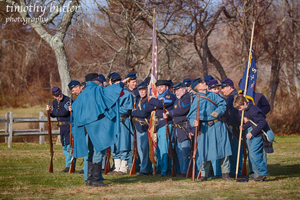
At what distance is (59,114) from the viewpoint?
9.22 m

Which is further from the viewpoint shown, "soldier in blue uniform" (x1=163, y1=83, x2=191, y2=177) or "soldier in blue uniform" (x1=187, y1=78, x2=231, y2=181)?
"soldier in blue uniform" (x1=163, y1=83, x2=191, y2=177)

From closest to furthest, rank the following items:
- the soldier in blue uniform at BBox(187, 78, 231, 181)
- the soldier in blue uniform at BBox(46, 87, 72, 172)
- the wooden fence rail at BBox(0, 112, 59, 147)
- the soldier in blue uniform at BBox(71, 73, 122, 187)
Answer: the soldier in blue uniform at BBox(71, 73, 122, 187) < the soldier in blue uniform at BBox(187, 78, 231, 181) < the soldier in blue uniform at BBox(46, 87, 72, 172) < the wooden fence rail at BBox(0, 112, 59, 147)

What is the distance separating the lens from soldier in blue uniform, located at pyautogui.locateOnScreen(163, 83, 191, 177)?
8367 mm

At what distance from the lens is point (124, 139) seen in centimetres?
875

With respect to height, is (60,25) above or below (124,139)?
above

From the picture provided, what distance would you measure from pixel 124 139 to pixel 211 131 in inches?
82.0

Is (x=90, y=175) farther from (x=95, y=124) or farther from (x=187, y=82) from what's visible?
(x=187, y=82)

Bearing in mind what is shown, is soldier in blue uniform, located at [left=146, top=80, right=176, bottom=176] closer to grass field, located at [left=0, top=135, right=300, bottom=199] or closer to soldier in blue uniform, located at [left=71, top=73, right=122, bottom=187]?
grass field, located at [left=0, top=135, right=300, bottom=199]

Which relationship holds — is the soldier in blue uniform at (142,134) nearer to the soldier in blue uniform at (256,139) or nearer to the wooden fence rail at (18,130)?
the soldier in blue uniform at (256,139)

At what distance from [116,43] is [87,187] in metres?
15.7

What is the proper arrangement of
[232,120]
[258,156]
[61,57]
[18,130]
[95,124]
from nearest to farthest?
[95,124] → [258,156] → [232,120] → [61,57] → [18,130]

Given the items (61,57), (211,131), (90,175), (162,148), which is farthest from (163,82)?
(61,57)

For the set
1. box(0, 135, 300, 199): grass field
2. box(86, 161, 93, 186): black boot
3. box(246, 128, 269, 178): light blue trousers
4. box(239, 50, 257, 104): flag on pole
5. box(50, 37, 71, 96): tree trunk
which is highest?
box(50, 37, 71, 96): tree trunk

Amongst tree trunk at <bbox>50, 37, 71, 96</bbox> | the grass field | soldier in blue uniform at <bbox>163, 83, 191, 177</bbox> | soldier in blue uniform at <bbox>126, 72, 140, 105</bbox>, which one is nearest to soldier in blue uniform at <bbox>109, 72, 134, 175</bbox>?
the grass field
